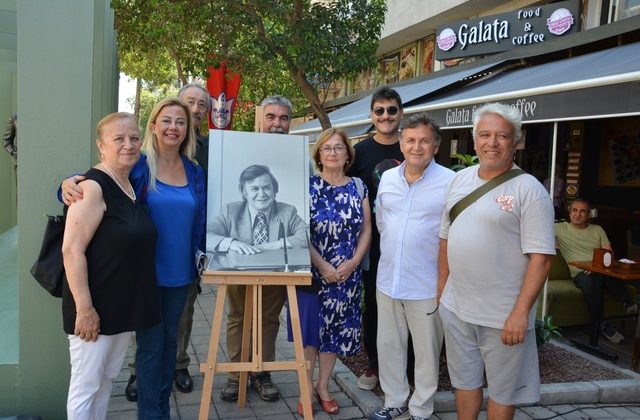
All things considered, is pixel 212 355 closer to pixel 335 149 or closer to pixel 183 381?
pixel 183 381

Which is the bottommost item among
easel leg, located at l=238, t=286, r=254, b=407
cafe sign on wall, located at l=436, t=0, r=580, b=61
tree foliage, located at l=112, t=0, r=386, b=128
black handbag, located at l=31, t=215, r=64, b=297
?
easel leg, located at l=238, t=286, r=254, b=407

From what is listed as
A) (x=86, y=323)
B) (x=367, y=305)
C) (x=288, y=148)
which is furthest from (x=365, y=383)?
(x=86, y=323)

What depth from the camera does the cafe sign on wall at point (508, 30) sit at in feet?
28.6

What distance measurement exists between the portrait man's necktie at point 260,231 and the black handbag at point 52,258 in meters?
1.00

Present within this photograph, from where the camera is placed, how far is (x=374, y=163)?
384cm

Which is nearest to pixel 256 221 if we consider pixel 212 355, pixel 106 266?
pixel 212 355

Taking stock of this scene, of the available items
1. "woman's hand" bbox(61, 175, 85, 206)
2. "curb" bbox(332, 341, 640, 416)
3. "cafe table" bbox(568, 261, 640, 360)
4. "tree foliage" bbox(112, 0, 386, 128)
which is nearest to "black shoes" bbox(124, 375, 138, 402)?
"curb" bbox(332, 341, 640, 416)

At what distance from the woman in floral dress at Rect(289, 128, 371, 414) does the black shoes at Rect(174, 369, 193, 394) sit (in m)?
0.97

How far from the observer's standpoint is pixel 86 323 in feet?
8.27

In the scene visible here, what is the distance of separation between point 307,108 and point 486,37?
850cm

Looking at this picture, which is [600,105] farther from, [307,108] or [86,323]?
[307,108]

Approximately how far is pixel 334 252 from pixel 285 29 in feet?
16.7

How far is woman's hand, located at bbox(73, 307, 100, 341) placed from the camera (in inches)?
98.8

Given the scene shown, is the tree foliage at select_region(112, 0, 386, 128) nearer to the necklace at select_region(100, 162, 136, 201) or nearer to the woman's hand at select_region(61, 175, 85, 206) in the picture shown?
the necklace at select_region(100, 162, 136, 201)
